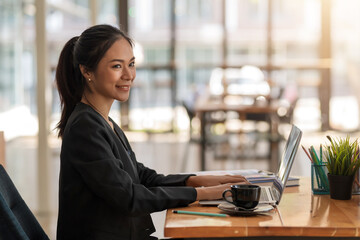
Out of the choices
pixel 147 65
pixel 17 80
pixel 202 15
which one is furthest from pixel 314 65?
pixel 17 80

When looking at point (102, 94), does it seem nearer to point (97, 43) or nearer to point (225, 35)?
point (97, 43)

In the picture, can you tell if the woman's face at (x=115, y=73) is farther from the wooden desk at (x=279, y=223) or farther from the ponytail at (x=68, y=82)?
the wooden desk at (x=279, y=223)

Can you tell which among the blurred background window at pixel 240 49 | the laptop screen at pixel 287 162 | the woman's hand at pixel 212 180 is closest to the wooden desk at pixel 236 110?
the blurred background window at pixel 240 49

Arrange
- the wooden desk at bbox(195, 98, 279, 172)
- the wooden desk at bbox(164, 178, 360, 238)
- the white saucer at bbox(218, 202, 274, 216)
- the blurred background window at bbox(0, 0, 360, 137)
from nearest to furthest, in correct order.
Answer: the wooden desk at bbox(164, 178, 360, 238), the white saucer at bbox(218, 202, 274, 216), the wooden desk at bbox(195, 98, 279, 172), the blurred background window at bbox(0, 0, 360, 137)

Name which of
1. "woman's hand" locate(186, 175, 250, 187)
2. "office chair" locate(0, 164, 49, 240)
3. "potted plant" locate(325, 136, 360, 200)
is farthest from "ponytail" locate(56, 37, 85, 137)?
"potted plant" locate(325, 136, 360, 200)

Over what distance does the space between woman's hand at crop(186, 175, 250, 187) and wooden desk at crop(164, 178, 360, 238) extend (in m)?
0.22

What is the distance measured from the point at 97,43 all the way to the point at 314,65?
734 cm

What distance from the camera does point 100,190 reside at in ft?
5.52

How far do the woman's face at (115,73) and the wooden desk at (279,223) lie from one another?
0.42 metres

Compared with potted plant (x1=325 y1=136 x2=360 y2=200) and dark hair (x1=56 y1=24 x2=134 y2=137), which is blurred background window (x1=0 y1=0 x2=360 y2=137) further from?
potted plant (x1=325 y1=136 x2=360 y2=200)

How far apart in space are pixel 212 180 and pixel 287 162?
300 millimetres

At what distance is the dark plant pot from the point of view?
184 centimetres

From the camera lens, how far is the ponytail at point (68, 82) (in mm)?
1935

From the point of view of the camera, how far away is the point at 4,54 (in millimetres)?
4344
